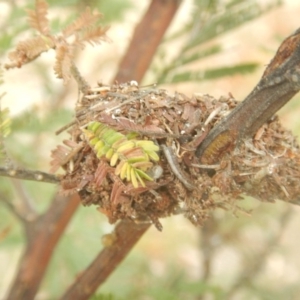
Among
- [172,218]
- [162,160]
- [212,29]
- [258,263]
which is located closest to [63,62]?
[162,160]

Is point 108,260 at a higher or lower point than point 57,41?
lower

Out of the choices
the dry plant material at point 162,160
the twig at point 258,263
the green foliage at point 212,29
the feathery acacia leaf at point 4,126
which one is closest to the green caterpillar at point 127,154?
the dry plant material at point 162,160

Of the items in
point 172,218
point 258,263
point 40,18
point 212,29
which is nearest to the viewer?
point 40,18

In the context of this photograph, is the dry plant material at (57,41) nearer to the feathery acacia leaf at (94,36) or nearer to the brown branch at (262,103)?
the feathery acacia leaf at (94,36)

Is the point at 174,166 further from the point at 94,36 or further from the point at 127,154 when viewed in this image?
the point at 94,36

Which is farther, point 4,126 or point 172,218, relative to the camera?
point 172,218
